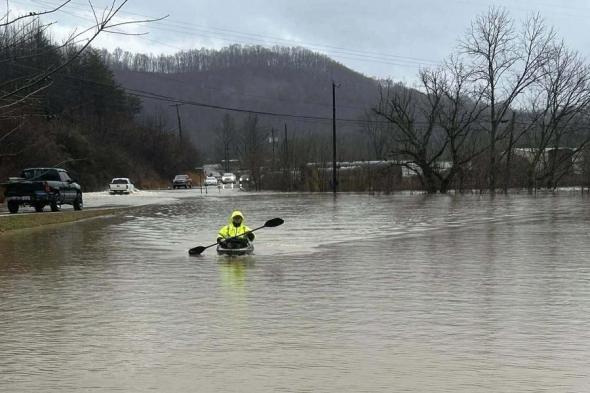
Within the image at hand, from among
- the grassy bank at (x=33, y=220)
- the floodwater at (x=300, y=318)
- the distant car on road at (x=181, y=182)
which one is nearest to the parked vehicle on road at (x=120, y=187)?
the distant car on road at (x=181, y=182)

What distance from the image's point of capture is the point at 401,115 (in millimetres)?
64375

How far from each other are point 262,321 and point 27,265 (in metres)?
7.87

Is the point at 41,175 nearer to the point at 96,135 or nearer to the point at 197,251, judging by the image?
the point at 197,251

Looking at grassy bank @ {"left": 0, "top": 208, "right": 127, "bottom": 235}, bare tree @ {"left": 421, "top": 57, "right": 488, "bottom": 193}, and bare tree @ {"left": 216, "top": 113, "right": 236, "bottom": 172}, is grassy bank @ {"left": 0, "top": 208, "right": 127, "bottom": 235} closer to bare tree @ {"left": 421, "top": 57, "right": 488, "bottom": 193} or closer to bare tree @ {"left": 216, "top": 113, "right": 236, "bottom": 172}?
bare tree @ {"left": 421, "top": 57, "right": 488, "bottom": 193}

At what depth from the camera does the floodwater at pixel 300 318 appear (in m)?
6.52

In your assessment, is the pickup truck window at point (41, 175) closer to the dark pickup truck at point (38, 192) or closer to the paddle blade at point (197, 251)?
the dark pickup truck at point (38, 192)

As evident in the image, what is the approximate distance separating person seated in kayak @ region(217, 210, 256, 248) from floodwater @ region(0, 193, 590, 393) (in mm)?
541

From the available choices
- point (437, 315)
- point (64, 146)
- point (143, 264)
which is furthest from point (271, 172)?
point (437, 315)

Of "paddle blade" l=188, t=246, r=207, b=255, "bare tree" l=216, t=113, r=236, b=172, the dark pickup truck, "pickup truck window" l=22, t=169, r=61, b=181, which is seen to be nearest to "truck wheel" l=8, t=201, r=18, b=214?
the dark pickup truck

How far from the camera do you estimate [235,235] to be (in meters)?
16.7

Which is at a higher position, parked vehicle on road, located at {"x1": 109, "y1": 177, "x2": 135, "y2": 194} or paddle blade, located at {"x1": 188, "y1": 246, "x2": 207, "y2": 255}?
parked vehicle on road, located at {"x1": 109, "y1": 177, "x2": 135, "y2": 194}

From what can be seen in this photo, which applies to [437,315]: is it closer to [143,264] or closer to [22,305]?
[22,305]

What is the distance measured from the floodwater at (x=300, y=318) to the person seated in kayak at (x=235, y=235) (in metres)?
0.54

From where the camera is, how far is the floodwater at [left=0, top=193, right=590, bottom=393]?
6.52 meters
